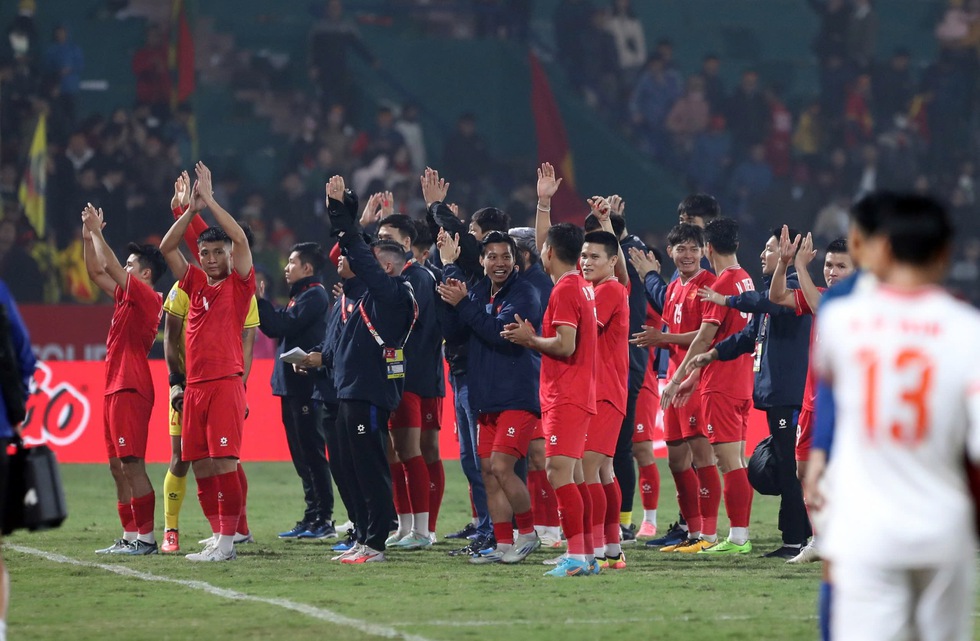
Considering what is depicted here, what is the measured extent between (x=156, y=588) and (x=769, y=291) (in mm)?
3840

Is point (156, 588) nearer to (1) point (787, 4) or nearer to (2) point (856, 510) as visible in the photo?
(2) point (856, 510)

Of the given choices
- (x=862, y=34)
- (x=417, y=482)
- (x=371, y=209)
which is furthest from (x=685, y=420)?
(x=862, y=34)

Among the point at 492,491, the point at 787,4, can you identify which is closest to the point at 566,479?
the point at 492,491

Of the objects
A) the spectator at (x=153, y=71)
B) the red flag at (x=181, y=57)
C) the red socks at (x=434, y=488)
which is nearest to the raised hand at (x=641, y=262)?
the red socks at (x=434, y=488)

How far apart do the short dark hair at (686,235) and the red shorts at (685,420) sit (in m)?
0.99

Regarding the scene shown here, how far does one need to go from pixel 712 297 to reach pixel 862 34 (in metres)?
17.5

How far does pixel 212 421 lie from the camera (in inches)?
346

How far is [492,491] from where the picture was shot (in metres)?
8.57

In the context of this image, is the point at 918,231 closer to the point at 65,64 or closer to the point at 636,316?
the point at 636,316

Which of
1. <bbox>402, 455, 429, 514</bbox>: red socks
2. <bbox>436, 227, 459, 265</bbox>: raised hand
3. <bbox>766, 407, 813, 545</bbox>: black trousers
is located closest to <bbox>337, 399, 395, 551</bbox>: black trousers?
<bbox>402, 455, 429, 514</bbox>: red socks

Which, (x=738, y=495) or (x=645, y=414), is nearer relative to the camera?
(x=738, y=495)

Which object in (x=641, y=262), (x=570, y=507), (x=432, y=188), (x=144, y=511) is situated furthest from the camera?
(x=641, y=262)

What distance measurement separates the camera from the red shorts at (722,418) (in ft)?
30.6

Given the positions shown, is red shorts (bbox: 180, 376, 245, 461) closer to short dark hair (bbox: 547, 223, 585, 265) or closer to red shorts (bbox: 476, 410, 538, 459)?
red shorts (bbox: 476, 410, 538, 459)
